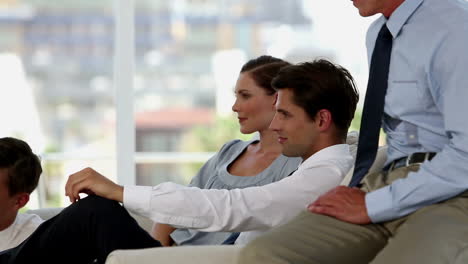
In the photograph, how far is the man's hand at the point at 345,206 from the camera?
2.29 meters

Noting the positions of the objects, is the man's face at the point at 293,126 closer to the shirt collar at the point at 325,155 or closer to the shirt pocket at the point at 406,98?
the shirt collar at the point at 325,155

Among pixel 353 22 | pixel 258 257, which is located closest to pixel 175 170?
pixel 353 22

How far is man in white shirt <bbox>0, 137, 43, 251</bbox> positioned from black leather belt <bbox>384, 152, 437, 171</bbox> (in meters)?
1.06

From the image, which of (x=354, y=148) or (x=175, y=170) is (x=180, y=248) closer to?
(x=354, y=148)

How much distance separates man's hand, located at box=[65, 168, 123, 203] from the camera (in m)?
2.47

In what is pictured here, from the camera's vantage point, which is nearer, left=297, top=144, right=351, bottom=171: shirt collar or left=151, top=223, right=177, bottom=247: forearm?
left=297, top=144, right=351, bottom=171: shirt collar

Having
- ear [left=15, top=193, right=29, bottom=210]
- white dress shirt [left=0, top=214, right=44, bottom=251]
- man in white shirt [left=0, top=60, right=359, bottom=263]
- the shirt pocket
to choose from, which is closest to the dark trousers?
man in white shirt [left=0, top=60, right=359, bottom=263]

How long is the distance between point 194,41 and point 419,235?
26.4 ft

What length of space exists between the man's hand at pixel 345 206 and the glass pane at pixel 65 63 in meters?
6.88

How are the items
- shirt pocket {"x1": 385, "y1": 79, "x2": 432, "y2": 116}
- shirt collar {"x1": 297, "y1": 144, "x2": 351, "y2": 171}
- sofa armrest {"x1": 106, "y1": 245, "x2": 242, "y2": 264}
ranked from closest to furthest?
sofa armrest {"x1": 106, "y1": 245, "x2": 242, "y2": 264} < shirt pocket {"x1": 385, "y1": 79, "x2": 432, "y2": 116} < shirt collar {"x1": 297, "y1": 144, "x2": 351, "y2": 171}

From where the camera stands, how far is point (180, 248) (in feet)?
7.47

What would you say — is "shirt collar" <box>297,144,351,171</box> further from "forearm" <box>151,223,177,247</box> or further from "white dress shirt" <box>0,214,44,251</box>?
"white dress shirt" <box>0,214,44,251</box>

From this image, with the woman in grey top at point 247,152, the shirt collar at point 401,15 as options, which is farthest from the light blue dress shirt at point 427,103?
the woman in grey top at point 247,152

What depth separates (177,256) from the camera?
2.24 metres
